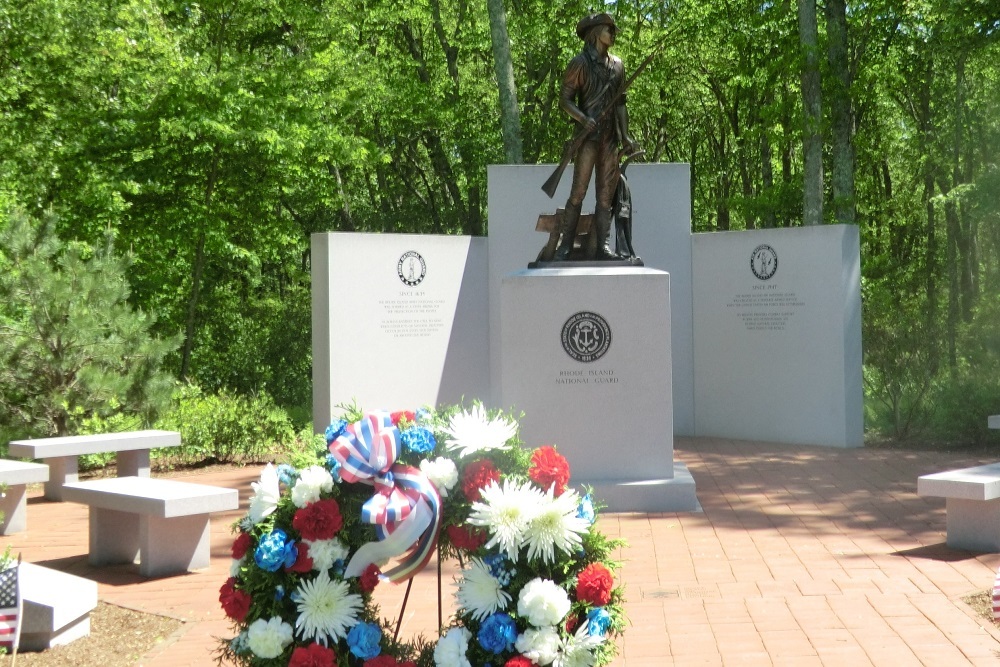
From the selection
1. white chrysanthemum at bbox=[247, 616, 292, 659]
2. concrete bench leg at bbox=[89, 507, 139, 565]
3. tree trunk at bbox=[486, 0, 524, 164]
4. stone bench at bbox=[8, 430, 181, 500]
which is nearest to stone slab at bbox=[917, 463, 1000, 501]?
white chrysanthemum at bbox=[247, 616, 292, 659]

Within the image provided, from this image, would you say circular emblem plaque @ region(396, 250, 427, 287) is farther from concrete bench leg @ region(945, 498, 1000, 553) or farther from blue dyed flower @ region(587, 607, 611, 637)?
blue dyed flower @ region(587, 607, 611, 637)

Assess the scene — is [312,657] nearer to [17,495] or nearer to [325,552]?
[325,552]

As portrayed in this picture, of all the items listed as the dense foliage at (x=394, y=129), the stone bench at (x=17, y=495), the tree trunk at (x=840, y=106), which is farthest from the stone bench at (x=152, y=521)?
the tree trunk at (x=840, y=106)

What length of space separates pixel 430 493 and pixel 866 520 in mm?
5397

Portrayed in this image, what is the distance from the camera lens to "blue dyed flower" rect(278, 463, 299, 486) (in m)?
3.75

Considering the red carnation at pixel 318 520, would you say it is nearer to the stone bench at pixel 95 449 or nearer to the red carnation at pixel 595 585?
the red carnation at pixel 595 585

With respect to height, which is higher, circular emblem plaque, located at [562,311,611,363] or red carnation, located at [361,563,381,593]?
circular emblem plaque, located at [562,311,611,363]

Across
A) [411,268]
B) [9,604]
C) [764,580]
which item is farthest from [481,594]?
[411,268]

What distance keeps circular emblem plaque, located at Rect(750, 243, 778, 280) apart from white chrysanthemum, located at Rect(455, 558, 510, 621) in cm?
974

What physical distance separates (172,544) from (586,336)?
3558 mm

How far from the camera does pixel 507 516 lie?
3.50 metres

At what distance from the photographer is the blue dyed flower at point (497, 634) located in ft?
11.4

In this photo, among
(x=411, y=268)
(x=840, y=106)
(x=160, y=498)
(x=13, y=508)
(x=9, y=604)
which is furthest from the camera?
(x=840, y=106)

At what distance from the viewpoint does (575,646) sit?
3.46 metres
